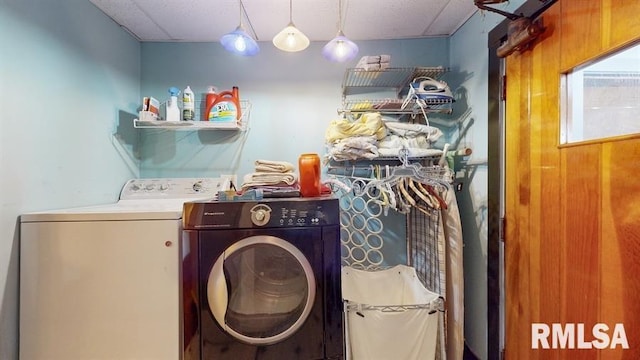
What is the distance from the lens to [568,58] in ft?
3.68

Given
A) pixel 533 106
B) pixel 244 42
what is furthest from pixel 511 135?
pixel 244 42

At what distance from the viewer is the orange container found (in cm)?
145

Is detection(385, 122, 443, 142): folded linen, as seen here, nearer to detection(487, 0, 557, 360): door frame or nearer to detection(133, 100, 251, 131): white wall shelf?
detection(487, 0, 557, 360): door frame

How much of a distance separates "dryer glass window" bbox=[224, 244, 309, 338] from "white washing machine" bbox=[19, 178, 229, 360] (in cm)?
26

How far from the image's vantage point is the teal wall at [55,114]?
1253 millimetres

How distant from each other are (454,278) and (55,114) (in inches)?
93.1

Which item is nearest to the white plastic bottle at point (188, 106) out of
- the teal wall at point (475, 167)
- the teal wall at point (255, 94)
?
the teal wall at point (255, 94)

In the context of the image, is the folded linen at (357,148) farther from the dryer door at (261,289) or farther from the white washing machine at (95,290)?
the white washing machine at (95,290)

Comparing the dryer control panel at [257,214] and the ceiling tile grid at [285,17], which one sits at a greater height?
the ceiling tile grid at [285,17]

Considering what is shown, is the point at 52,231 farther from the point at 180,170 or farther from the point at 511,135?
the point at 511,135

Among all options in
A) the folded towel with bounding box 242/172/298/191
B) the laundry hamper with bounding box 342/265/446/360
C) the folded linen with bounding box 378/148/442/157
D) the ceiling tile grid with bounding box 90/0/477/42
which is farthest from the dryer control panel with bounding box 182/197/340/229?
the ceiling tile grid with bounding box 90/0/477/42

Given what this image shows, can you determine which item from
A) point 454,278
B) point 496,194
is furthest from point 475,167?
point 454,278

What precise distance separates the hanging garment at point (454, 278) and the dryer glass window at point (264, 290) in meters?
0.92

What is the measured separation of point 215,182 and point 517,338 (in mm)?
2084
